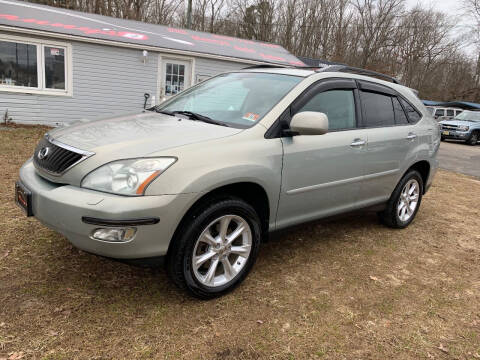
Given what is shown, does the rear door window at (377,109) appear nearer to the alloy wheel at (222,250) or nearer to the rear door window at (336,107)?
the rear door window at (336,107)

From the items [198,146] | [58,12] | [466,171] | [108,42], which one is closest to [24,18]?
[58,12]

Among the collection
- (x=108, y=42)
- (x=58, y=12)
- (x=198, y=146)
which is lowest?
(x=198, y=146)

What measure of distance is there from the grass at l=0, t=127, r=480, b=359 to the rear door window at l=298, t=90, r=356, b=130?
1.30m

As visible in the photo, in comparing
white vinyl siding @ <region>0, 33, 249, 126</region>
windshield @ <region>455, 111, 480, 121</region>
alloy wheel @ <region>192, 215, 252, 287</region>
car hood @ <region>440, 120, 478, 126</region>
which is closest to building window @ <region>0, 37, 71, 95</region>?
white vinyl siding @ <region>0, 33, 249, 126</region>

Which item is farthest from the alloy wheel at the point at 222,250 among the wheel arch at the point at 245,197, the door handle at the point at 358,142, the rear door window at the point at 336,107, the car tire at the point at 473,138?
the car tire at the point at 473,138

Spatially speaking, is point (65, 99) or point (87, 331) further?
point (65, 99)

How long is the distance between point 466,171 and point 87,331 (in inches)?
434

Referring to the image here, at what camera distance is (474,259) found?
403 cm

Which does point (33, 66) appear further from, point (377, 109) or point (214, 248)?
point (214, 248)

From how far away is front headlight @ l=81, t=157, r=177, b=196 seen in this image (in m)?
2.27

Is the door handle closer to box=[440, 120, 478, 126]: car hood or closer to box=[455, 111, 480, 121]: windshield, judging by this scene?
box=[440, 120, 478, 126]: car hood

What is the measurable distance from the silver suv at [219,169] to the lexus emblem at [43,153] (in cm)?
2

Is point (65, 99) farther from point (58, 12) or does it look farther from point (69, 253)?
point (69, 253)

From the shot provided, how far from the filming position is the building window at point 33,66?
32.4ft
